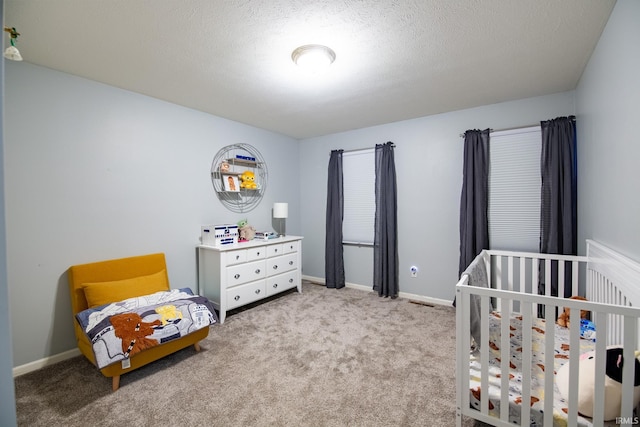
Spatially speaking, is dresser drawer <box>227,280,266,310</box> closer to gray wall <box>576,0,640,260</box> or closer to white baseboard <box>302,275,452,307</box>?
white baseboard <box>302,275,452,307</box>

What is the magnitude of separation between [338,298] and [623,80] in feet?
10.5

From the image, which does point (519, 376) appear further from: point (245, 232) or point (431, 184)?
point (245, 232)

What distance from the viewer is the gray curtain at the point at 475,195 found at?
307 cm

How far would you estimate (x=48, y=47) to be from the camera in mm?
1936

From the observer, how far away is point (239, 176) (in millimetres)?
3684

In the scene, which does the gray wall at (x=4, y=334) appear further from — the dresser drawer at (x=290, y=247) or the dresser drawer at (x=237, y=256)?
the dresser drawer at (x=290, y=247)

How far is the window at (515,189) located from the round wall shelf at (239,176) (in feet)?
9.47

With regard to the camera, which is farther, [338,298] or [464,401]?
[338,298]

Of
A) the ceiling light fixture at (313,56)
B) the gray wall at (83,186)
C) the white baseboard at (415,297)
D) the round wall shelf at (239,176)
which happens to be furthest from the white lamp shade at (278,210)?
the ceiling light fixture at (313,56)

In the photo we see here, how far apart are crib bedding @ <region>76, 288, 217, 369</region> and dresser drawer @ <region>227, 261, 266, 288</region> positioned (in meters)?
0.64

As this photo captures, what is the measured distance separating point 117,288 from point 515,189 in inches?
154

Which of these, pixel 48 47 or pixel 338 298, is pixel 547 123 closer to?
pixel 338 298

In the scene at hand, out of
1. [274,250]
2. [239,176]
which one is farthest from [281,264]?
[239,176]

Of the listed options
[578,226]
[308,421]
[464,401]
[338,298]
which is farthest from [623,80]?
[338,298]
